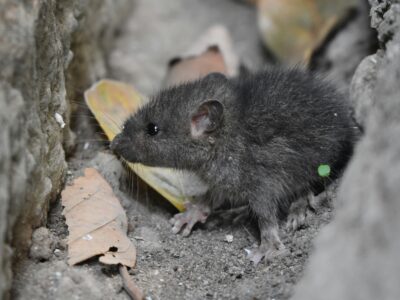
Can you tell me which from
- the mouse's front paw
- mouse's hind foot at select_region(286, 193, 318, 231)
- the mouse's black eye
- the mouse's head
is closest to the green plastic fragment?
mouse's hind foot at select_region(286, 193, 318, 231)

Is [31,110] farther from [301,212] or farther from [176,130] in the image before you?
[301,212]

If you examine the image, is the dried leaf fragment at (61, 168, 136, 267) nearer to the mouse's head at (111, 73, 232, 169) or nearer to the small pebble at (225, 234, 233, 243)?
the mouse's head at (111, 73, 232, 169)

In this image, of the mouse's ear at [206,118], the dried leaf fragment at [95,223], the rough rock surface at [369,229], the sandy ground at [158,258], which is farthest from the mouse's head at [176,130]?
the rough rock surface at [369,229]

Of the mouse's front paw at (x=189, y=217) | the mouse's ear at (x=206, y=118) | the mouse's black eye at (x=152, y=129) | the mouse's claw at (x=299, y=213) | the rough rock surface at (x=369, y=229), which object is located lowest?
the mouse's front paw at (x=189, y=217)

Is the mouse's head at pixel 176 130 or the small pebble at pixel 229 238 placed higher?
the mouse's head at pixel 176 130

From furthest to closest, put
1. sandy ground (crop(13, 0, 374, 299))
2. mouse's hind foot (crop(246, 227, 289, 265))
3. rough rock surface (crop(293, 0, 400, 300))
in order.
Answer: mouse's hind foot (crop(246, 227, 289, 265)), sandy ground (crop(13, 0, 374, 299)), rough rock surface (crop(293, 0, 400, 300))

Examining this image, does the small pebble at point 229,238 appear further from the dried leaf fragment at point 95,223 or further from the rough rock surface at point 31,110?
the rough rock surface at point 31,110
